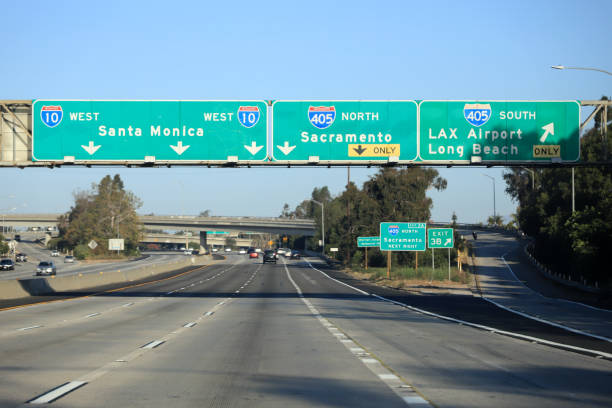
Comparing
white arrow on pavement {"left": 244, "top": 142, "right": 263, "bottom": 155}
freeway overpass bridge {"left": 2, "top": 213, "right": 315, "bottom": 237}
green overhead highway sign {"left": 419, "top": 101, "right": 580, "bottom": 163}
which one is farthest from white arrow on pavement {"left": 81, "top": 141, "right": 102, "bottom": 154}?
freeway overpass bridge {"left": 2, "top": 213, "right": 315, "bottom": 237}

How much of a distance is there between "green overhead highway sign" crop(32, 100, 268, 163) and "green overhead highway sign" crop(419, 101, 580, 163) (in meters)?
6.31

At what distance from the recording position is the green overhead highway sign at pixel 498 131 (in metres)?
27.4

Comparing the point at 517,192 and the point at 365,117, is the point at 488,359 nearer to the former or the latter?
the point at 365,117

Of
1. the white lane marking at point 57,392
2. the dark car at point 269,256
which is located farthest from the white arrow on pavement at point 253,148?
the dark car at point 269,256

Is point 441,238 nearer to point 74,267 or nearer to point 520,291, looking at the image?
point 520,291

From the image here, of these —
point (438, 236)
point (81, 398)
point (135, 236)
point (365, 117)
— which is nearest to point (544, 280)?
point (438, 236)

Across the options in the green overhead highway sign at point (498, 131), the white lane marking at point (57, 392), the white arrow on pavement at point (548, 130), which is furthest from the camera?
the white arrow on pavement at point (548, 130)

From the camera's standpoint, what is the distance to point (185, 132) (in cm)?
2766

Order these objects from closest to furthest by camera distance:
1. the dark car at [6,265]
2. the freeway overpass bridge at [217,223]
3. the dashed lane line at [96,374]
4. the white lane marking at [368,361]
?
1. the dashed lane line at [96,374]
2. the white lane marking at [368,361]
3. the dark car at [6,265]
4. the freeway overpass bridge at [217,223]

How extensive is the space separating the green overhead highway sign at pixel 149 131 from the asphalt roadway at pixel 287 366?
739cm

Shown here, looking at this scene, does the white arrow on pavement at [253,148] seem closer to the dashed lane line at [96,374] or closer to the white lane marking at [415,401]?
the dashed lane line at [96,374]

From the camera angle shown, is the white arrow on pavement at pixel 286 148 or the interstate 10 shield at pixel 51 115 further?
the interstate 10 shield at pixel 51 115

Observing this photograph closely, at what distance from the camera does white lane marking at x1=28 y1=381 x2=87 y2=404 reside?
8.53 m

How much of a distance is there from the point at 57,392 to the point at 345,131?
64.5 feet
